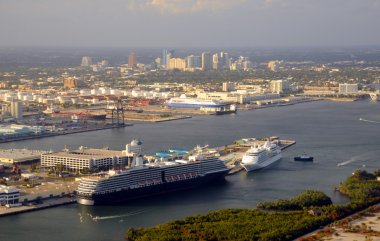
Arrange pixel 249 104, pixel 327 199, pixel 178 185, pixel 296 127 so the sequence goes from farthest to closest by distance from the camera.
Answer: pixel 249 104
pixel 296 127
pixel 178 185
pixel 327 199

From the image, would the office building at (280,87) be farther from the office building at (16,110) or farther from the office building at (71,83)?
the office building at (16,110)

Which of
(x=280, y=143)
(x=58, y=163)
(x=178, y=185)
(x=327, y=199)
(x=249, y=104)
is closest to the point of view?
(x=327, y=199)

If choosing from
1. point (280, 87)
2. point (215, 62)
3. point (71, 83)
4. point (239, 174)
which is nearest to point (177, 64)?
point (215, 62)

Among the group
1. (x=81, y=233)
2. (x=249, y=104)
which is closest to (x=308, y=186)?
(x=81, y=233)

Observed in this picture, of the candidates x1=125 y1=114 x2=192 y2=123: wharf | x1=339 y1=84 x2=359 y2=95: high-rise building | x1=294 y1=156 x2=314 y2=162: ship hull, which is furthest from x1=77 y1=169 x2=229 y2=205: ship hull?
x1=339 y1=84 x2=359 y2=95: high-rise building

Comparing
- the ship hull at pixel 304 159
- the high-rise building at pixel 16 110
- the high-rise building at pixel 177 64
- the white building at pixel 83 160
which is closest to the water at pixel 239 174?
the ship hull at pixel 304 159

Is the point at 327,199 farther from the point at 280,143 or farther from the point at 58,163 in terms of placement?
the point at 280,143
